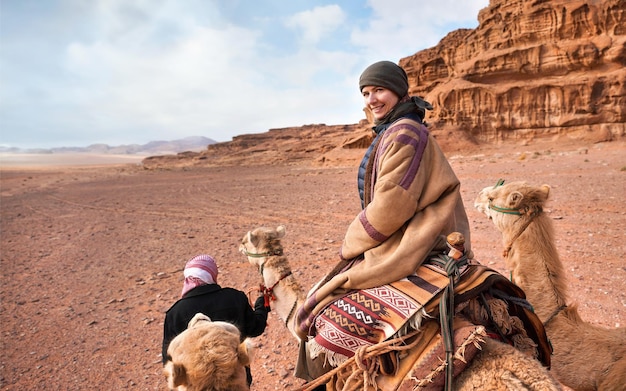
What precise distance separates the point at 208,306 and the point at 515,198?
2547 millimetres

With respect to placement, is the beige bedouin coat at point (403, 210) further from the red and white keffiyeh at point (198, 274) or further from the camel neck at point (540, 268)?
the red and white keffiyeh at point (198, 274)

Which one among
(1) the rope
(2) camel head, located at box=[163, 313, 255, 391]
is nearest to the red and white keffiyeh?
(2) camel head, located at box=[163, 313, 255, 391]

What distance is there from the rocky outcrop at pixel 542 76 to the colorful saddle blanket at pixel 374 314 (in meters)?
33.0

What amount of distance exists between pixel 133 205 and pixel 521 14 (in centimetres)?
3445

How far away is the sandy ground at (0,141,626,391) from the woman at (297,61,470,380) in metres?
2.53

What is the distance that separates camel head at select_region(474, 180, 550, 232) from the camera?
305cm

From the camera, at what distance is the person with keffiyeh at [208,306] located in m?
2.85

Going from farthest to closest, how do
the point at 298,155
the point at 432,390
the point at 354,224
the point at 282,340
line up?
the point at 298,155 → the point at 282,340 → the point at 354,224 → the point at 432,390

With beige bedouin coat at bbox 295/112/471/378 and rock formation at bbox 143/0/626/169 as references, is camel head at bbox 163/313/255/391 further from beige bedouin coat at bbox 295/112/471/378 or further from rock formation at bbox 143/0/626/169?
rock formation at bbox 143/0/626/169

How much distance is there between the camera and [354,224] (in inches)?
85.9

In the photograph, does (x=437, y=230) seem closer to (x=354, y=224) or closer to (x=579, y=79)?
(x=354, y=224)

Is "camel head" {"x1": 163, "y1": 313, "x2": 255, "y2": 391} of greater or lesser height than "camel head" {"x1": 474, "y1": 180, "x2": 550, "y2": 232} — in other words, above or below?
below

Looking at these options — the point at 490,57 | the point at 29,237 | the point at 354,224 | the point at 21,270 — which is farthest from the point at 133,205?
the point at 490,57

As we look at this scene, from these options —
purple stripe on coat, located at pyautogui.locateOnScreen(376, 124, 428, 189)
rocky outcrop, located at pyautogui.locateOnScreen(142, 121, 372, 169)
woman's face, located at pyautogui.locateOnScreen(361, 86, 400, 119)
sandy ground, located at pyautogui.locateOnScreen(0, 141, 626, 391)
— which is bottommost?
sandy ground, located at pyautogui.locateOnScreen(0, 141, 626, 391)
